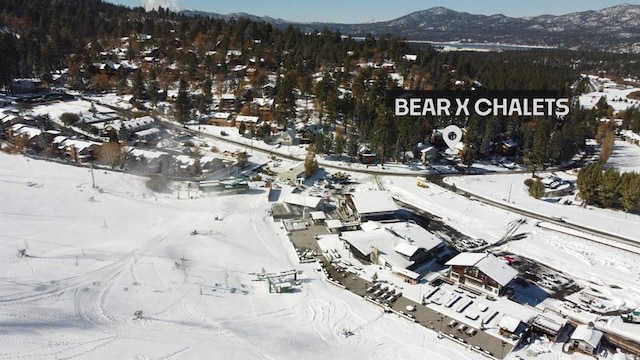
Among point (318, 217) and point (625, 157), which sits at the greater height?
point (625, 157)

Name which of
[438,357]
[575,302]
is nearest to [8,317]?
[438,357]

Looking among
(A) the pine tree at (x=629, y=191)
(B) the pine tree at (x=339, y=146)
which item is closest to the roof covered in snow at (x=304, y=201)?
(B) the pine tree at (x=339, y=146)

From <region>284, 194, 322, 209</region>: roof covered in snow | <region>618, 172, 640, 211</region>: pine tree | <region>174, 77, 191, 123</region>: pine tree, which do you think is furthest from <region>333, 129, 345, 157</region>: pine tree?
<region>618, 172, 640, 211</region>: pine tree

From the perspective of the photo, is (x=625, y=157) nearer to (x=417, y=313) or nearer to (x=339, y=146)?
(x=339, y=146)

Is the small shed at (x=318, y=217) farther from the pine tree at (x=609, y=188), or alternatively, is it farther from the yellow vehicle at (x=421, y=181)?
the pine tree at (x=609, y=188)

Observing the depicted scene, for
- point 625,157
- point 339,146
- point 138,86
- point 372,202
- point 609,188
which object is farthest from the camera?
point 138,86

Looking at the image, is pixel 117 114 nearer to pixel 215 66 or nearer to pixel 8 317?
pixel 215 66

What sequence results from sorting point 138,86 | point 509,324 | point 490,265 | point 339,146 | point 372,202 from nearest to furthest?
point 509,324
point 490,265
point 372,202
point 339,146
point 138,86

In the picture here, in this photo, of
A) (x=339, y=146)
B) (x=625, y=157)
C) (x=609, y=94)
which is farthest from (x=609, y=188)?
(x=609, y=94)
